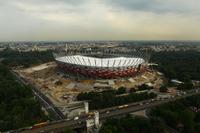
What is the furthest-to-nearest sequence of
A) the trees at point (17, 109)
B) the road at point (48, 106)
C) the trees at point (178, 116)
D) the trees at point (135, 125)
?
the road at point (48, 106), the trees at point (178, 116), the trees at point (17, 109), the trees at point (135, 125)

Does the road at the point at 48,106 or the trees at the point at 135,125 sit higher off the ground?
the trees at the point at 135,125

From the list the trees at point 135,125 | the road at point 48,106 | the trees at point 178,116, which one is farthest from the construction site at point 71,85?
the trees at point 178,116

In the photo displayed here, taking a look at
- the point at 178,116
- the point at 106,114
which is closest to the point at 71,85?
the point at 106,114

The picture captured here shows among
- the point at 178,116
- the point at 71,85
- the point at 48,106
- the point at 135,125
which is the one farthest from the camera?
the point at 71,85

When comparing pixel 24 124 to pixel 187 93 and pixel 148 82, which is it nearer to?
pixel 187 93

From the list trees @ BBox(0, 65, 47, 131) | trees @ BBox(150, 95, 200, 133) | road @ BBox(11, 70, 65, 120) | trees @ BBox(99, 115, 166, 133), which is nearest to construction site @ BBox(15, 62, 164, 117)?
road @ BBox(11, 70, 65, 120)

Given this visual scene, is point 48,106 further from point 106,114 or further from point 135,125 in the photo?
point 135,125

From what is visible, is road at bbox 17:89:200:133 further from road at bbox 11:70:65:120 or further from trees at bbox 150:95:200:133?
road at bbox 11:70:65:120

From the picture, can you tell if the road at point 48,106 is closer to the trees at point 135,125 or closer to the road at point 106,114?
the road at point 106,114
